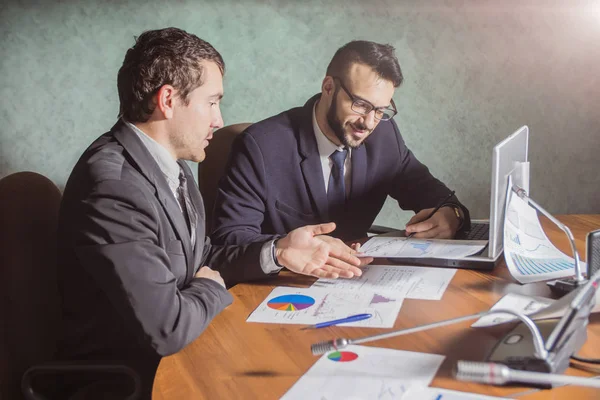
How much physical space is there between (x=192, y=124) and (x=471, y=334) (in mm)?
774

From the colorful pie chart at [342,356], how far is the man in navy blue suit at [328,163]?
0.82 m

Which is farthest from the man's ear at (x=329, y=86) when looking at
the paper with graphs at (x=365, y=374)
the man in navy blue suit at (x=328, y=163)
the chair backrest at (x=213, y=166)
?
the paper with graphs at (x=365, y=374)

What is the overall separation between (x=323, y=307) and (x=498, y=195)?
1.48 feet

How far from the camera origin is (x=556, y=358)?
2.82 ft

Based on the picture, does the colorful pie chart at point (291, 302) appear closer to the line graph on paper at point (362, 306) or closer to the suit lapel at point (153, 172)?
the line graph on paper at point (362, 306)

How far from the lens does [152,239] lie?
1.23m

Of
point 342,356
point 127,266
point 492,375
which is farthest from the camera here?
point 127,266

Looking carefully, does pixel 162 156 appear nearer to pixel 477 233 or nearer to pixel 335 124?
pixel 335 124

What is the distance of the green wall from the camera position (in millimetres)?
2273

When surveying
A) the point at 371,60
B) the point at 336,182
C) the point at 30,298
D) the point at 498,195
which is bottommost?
the point at 30,298

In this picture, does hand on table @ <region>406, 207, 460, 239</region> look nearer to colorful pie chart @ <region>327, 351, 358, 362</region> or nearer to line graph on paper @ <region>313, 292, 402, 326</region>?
line graph on paper @ <region>313, 292, 402, 326</region>

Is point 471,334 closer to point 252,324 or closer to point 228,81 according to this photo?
point 252,324

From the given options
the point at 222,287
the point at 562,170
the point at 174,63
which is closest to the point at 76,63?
the point at 174,63

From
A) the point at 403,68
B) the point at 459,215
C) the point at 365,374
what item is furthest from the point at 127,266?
the point at 403,68
